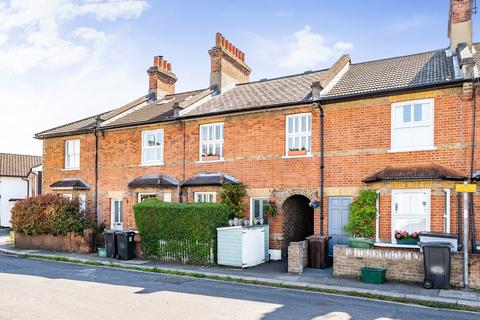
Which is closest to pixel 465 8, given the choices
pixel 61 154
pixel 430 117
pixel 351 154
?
pixel 430 117

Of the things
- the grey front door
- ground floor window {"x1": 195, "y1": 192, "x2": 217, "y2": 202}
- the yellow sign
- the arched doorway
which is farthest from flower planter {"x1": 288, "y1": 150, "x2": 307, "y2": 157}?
the yellow sign

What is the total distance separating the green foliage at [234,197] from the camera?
15.4 metres

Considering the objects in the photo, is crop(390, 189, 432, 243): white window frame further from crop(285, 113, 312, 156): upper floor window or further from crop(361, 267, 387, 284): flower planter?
crop(285, 113, 312, 156): upper floor window

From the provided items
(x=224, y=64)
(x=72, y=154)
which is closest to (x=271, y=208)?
(x=224, y=64)

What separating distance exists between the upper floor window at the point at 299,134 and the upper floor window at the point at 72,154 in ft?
41.1

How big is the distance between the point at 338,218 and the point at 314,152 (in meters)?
2.55

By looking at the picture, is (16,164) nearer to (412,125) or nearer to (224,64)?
(224,64)

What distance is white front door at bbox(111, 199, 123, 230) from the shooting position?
1972cm

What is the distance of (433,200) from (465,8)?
25.9 feet

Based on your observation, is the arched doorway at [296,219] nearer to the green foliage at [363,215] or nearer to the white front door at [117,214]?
the green foliage at [363,215]

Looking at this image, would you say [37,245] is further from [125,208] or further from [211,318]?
[211,318]

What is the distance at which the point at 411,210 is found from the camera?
12547mm

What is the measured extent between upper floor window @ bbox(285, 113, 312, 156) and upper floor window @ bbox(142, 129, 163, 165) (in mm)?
6545

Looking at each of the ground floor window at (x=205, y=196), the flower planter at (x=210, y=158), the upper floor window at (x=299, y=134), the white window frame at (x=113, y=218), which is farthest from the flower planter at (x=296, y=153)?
the white window frame at (x=113, y=218)
